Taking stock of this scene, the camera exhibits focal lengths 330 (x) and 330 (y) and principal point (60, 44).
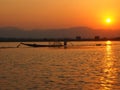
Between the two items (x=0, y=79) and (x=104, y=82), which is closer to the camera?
(x=104, y=82)

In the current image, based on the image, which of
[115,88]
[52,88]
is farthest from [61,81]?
[115,88]

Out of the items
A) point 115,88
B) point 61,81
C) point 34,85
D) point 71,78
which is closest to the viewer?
point 115,88

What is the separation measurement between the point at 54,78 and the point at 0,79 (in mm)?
3871

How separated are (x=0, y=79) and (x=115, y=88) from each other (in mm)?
8646

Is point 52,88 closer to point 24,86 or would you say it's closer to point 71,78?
point 24,86

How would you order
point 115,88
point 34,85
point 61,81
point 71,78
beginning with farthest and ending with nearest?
point 71,78, point 61,81, point 34,85, point 115,88

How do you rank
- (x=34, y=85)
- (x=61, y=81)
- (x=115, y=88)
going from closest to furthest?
1. (x=115, y=88)
2. (x=34, y=85)
3. (x=61, y=81)

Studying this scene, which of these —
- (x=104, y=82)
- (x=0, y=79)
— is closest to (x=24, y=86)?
(x=0, y=79)

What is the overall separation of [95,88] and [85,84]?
160 centimetres

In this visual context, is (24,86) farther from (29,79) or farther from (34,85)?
(29,79)

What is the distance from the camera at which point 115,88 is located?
63.3ft

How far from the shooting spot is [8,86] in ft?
67.2

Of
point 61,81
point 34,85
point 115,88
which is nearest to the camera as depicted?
point 115,88

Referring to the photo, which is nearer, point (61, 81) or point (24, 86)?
point (24, 86)
